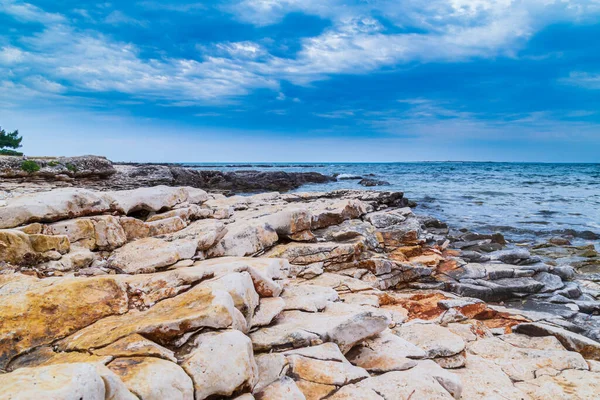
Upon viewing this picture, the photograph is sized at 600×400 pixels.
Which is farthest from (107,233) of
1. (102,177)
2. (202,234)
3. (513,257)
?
(102,177)

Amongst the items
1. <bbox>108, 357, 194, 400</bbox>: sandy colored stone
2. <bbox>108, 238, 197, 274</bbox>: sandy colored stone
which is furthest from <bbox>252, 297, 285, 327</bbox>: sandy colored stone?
<bbox>108, 238, 197, 274</bbox>: sandy colored stone

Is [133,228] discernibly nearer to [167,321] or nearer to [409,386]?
[167,321]

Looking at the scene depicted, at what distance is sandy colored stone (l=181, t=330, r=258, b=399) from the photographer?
3482 mm

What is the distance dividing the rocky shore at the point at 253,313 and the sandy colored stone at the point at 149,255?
0.04m

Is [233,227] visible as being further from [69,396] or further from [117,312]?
[69,396]

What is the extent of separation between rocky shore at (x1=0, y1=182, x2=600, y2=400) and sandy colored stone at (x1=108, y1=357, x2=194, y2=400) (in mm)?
13

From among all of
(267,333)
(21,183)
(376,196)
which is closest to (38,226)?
(267,333)

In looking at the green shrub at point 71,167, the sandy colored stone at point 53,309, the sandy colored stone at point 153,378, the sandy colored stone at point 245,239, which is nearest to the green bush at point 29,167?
the green shrub at point 71,167

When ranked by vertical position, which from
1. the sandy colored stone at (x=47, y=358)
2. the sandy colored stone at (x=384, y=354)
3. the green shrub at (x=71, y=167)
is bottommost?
the sandy colored stone at (x=384, y=354)

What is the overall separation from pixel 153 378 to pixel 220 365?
674 mm

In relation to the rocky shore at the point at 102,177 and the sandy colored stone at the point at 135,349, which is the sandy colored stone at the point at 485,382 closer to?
the sandy colored stone at the point at 135,349

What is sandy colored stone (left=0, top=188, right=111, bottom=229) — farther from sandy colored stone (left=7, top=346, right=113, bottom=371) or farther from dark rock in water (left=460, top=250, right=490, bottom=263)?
dark rock in water (left=460, top=250, right=490, bottom=263)

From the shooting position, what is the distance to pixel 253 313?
5234 millimetres

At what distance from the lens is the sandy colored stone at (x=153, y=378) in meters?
3.08
